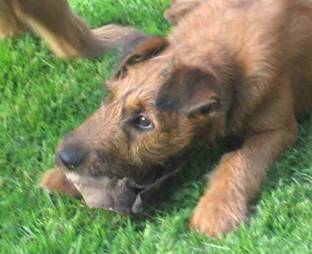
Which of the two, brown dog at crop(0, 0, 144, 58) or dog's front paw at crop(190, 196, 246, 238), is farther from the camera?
brown dog at crop(0, 0, 144, 58)

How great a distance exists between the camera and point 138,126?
10.6 feet

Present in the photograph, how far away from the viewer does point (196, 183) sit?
11.3 feet

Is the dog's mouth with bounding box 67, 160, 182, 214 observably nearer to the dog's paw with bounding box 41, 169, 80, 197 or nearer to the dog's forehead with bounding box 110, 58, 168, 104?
the dog's paw with bounding box 41, 169, 80, 197

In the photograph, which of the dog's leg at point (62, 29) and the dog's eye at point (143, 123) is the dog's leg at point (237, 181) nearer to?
the dog's eye at point (143, 123)

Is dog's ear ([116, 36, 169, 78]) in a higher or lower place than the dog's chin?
higher

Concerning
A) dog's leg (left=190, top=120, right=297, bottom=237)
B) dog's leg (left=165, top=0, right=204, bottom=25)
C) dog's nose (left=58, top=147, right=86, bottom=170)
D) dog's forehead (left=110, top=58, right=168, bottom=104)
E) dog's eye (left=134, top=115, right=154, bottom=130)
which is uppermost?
dog's forehead (left=110, top=58, right=168, bottom=104)

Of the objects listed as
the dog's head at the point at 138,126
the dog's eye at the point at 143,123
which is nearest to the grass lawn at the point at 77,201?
the dog's head at the point at 138,126

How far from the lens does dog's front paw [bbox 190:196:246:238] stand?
123 inches

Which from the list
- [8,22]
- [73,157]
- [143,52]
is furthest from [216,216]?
[8,22]

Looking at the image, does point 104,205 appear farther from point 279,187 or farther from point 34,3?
point 34,3

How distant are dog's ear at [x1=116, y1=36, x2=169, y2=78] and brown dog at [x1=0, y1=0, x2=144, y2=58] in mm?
705

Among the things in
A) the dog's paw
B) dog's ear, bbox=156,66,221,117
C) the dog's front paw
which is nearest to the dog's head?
dog's ear, bbox=156,66,221,117

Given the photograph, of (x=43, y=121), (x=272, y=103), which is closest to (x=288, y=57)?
(x=272, y=103)

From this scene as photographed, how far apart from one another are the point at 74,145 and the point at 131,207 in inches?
13.2
